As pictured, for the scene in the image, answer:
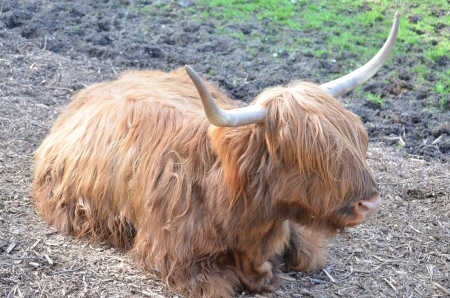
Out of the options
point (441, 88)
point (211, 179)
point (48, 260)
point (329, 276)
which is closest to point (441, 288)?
point (329, 276)

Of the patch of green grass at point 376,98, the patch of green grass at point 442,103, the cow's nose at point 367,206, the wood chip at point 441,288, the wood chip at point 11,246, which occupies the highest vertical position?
the cow's nose at point 367,206

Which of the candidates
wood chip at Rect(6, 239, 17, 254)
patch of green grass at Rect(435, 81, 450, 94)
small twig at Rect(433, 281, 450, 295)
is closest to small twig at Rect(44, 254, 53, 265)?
wood chip at Rect(6, 239, 17, 254)

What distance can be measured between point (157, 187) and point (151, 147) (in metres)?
0.29

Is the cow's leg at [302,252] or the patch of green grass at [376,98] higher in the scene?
the patch of green grass at [376,98]

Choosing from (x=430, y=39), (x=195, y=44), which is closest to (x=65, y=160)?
(x=195, y=44)

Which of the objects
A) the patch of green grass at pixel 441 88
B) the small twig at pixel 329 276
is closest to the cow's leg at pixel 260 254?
the small twig at pixel 329 276

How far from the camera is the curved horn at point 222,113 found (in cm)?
315

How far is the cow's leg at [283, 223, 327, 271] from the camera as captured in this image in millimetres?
4590

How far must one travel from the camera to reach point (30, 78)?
749 centimetres

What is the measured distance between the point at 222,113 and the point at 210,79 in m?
4.88

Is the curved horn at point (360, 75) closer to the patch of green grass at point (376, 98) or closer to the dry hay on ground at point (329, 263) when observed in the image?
the dry hay on ground at point (329, 263)

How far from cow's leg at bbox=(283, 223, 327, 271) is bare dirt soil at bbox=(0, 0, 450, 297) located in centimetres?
8

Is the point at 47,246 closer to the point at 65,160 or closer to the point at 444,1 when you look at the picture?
the point at 65,160

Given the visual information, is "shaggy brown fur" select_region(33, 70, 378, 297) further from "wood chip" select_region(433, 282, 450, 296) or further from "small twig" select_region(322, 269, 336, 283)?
"wood chip" select_region(433, 282, 450, 296)
